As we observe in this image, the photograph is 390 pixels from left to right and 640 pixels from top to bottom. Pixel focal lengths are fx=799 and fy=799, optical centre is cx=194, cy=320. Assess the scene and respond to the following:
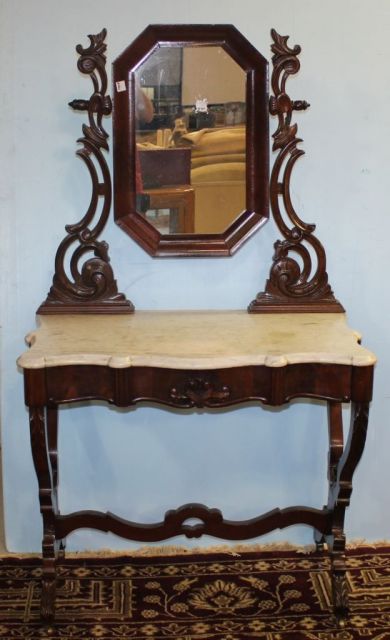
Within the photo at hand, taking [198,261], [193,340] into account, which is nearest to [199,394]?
[193,340]

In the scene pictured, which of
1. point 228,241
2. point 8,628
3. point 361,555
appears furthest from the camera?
point 361,555

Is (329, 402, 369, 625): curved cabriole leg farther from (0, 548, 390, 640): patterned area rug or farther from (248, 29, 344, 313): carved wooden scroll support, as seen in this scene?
(248, 29, 344, 313): carved wooden scroll support

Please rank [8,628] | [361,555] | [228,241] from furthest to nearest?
[361,555] → [228,241] → [8,628]

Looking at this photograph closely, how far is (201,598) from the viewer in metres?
2.48

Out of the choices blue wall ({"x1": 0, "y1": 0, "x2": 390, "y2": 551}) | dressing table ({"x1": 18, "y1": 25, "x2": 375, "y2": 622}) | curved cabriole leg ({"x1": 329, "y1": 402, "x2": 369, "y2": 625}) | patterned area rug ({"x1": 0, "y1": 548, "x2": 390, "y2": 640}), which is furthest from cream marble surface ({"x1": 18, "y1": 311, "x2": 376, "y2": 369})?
patterned area rug ({"x1": 0, "y1": 548, "x2": 390, "y2": 640})

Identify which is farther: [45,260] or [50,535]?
[45,260]

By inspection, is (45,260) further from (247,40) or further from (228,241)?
(247,40)

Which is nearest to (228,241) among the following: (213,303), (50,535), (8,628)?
(213,303)

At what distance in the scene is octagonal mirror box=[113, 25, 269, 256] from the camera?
2385 millimetres

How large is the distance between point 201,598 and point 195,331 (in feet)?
2.80

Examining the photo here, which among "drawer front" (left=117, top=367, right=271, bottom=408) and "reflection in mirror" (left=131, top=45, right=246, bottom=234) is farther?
"reflection in mirror" (left=131, top=45, right=246, bottom=234)

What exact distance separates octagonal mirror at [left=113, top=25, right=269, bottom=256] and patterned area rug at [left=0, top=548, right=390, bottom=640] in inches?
41.3

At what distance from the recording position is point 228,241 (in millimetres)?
2500

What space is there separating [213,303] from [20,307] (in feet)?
2.05
